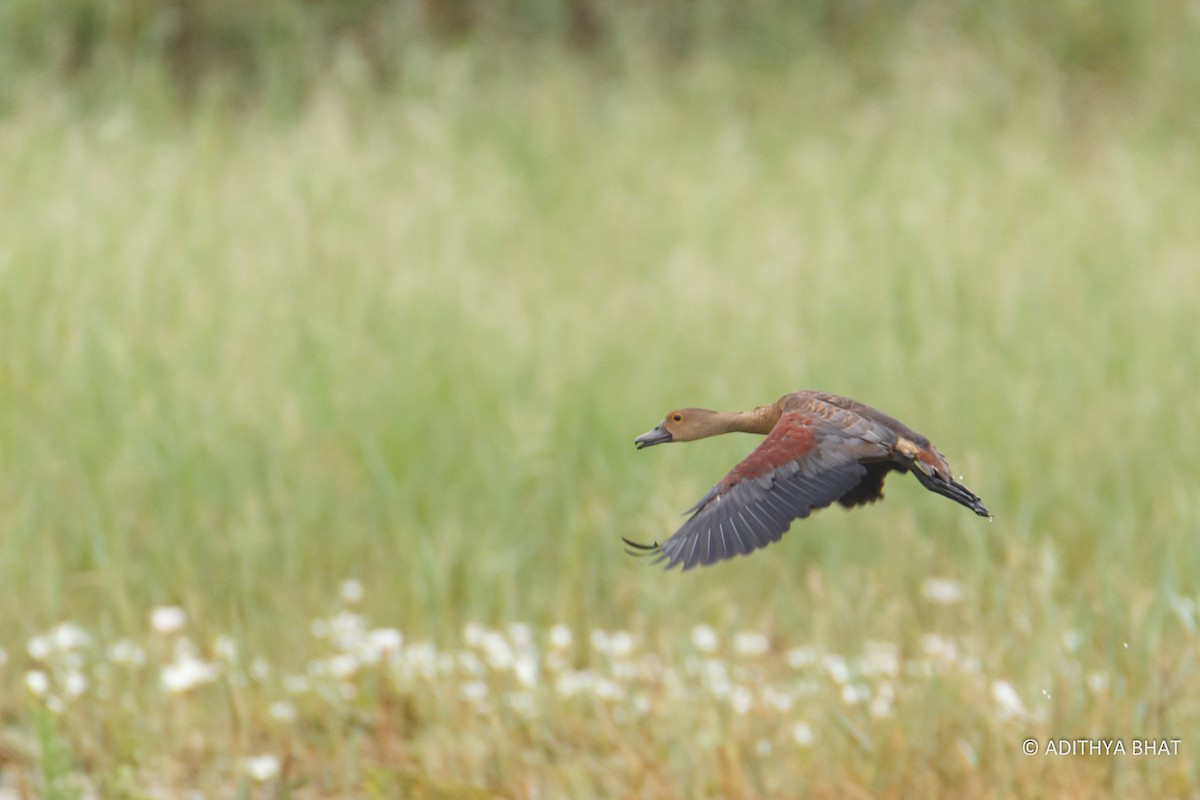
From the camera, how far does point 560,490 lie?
462 centimetres

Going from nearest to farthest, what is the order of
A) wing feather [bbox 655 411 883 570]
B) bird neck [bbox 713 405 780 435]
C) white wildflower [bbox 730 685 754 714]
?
wing feather [bbox 655 411 883 570] < bird neck [bbox 713 405 780 435] < white wildflower [bbox 730 685 754 714]

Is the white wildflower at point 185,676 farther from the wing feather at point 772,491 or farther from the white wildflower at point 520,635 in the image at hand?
the wing feather at point 772,491

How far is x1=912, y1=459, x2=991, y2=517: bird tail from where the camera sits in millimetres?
1476

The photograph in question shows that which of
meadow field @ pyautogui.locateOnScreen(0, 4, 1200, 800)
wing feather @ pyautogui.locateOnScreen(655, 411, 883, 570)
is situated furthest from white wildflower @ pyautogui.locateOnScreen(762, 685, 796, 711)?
wing feather @ pyautogui.locateOnScreen(655, 411, 883, 570)

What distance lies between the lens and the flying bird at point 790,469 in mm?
1438

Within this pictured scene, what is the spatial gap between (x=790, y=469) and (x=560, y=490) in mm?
3136

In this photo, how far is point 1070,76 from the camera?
9.78m

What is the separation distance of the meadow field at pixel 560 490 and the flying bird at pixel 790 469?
1765 millimetres

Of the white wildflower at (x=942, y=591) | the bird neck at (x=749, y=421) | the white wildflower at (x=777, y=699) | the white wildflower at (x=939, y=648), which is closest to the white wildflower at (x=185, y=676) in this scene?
the white wildflower at (x=777, y=699)

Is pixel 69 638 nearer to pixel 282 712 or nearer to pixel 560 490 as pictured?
pixel 282 712

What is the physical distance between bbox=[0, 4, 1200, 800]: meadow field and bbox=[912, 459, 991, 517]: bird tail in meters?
1.79

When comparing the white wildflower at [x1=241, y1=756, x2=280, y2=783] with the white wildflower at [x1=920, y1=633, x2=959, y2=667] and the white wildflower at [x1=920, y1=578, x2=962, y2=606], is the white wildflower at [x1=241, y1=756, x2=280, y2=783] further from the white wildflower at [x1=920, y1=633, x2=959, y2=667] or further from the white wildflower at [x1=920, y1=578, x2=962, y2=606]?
the white wildflower at [x1=920, y1=578, x2=962, y2=606]

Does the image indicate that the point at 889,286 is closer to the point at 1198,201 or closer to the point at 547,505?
the point at 547,505

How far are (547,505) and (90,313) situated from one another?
1848mm
